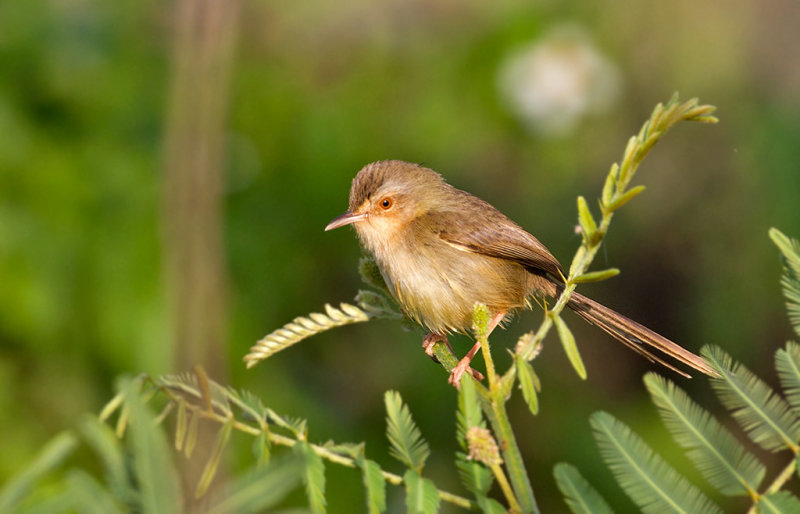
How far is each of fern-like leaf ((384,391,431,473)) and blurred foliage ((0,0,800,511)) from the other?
3027mm

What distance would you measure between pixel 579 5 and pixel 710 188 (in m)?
1.72

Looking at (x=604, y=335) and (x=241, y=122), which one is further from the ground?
(x=241, y=122)

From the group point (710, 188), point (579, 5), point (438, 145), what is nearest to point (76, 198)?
point (438, 145)

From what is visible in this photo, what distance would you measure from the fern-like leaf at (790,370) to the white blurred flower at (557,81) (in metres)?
5.12

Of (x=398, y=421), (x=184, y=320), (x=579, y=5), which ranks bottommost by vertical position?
(x=184, y=320)

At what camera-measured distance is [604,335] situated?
21.2ft

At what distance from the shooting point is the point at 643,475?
1426 mm

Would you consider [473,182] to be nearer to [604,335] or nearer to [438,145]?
[438,145]

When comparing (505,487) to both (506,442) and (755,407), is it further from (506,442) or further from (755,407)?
(755,407)

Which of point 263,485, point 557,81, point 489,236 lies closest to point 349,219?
point 489,236

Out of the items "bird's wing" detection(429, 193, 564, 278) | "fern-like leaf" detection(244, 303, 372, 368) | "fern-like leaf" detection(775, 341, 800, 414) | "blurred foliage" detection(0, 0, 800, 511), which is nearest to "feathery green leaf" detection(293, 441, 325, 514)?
"fern-like leaf" detection(244, 303, 372, 368)

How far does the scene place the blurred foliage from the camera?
484cm

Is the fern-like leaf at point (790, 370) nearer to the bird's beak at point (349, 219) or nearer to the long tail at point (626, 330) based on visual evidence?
the long tail at point (626, 330)

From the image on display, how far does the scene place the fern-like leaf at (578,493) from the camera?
1.45 m
